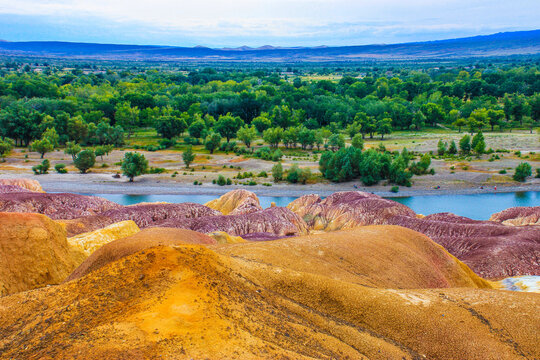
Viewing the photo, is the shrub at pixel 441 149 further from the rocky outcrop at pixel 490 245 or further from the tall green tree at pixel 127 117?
the tall green tree at pixel 127 117

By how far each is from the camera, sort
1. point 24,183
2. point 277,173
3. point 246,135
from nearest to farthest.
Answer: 1. point 24,183
2. point 277,173
3. point 246,135

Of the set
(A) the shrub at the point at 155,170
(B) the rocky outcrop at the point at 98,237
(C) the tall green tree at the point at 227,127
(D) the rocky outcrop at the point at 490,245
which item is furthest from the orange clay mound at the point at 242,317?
(C) the tall green tree at the point at 227,127

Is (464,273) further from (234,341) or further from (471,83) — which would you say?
(471,83)

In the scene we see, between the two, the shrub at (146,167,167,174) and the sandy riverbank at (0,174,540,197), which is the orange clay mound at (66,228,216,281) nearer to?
the sandy riverbank at (0,174,540,197)

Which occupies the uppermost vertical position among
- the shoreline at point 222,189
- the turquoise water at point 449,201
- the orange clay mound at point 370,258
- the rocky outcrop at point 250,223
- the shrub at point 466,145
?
the orange clay mound at point 370,258

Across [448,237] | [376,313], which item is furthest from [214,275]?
[448,237]

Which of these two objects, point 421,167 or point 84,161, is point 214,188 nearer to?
point 84,161

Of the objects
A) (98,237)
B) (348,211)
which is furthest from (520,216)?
(98,237)
